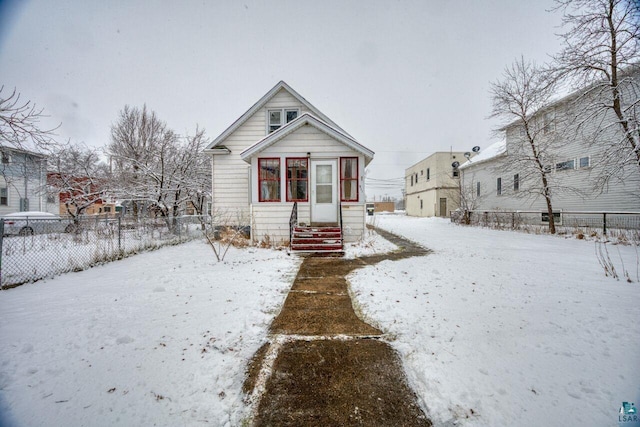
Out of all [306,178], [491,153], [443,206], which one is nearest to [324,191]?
[306,178]

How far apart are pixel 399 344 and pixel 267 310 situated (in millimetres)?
2037

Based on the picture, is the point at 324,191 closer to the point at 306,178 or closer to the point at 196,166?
the point at 306,178

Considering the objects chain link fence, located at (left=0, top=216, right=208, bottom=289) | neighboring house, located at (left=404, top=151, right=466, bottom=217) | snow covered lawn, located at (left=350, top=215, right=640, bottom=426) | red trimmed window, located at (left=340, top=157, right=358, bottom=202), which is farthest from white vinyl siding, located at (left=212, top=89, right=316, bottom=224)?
neighboring house, located at (left=404, top=151, right=466, bottom=217)

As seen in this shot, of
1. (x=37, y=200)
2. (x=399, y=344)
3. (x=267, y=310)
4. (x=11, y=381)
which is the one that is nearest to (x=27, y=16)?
(x=11, y=381)

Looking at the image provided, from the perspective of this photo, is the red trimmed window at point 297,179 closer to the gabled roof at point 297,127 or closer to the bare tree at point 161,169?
the gabled roof at point 297,127

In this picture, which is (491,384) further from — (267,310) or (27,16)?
(27,16)

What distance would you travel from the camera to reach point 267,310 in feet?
12.8

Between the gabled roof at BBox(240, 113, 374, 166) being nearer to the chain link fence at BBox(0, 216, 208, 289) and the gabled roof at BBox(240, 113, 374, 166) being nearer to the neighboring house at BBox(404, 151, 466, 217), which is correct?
the chain link fence at BBox(0, 216, 208, 289)

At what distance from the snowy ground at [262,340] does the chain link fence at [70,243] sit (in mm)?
763

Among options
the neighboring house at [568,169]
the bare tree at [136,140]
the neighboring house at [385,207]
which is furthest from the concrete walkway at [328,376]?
the neighboring house at [385,207]

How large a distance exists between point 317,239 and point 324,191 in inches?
87.5

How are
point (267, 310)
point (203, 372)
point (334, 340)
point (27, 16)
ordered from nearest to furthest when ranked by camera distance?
point (203, 372) → point (334, 340) → point (267, 310) → point (27, 16)

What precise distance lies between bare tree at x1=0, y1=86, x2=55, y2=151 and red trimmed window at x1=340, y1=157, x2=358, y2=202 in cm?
811

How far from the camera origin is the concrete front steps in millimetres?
8461
